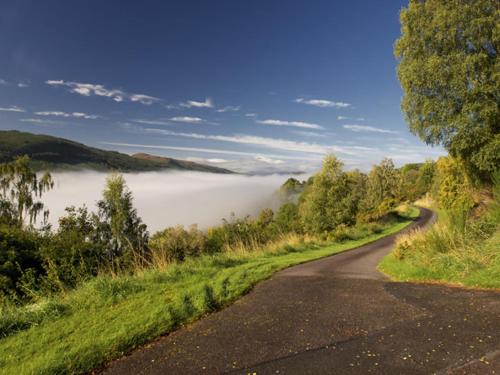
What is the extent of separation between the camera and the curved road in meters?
3.77

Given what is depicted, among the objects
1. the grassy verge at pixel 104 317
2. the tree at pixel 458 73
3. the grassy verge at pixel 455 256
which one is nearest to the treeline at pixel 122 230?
the grassy verge at pixel 104 317

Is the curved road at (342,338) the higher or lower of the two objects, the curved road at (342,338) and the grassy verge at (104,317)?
the higher

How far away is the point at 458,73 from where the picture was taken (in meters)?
13.7

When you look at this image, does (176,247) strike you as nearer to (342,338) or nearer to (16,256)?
(16,256)

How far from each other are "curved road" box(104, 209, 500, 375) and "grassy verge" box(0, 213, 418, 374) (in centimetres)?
37

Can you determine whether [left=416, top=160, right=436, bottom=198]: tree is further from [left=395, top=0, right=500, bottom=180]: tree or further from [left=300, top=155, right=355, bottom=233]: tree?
[left=395, top=0, right=500, bottom=180]: tree

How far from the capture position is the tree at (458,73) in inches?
535

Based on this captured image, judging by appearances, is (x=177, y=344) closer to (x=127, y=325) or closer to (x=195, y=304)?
(x=127, y=325)

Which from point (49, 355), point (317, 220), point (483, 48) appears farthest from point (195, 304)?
point (317, 220)

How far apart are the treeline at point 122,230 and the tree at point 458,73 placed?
11.2m

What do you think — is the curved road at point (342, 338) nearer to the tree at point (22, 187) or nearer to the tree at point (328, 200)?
the tree at point (328, 200)

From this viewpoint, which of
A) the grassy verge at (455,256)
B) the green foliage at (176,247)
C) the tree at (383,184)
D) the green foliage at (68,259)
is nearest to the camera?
the grassy verge at (455,256)

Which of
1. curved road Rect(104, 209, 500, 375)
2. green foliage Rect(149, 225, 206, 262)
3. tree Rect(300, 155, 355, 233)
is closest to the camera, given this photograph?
curved road Rect(104, 209, 500, 375)

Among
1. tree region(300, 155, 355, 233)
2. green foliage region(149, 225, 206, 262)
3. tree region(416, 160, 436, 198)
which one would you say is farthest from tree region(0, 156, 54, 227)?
tree region(416, 160, 436, 198)
